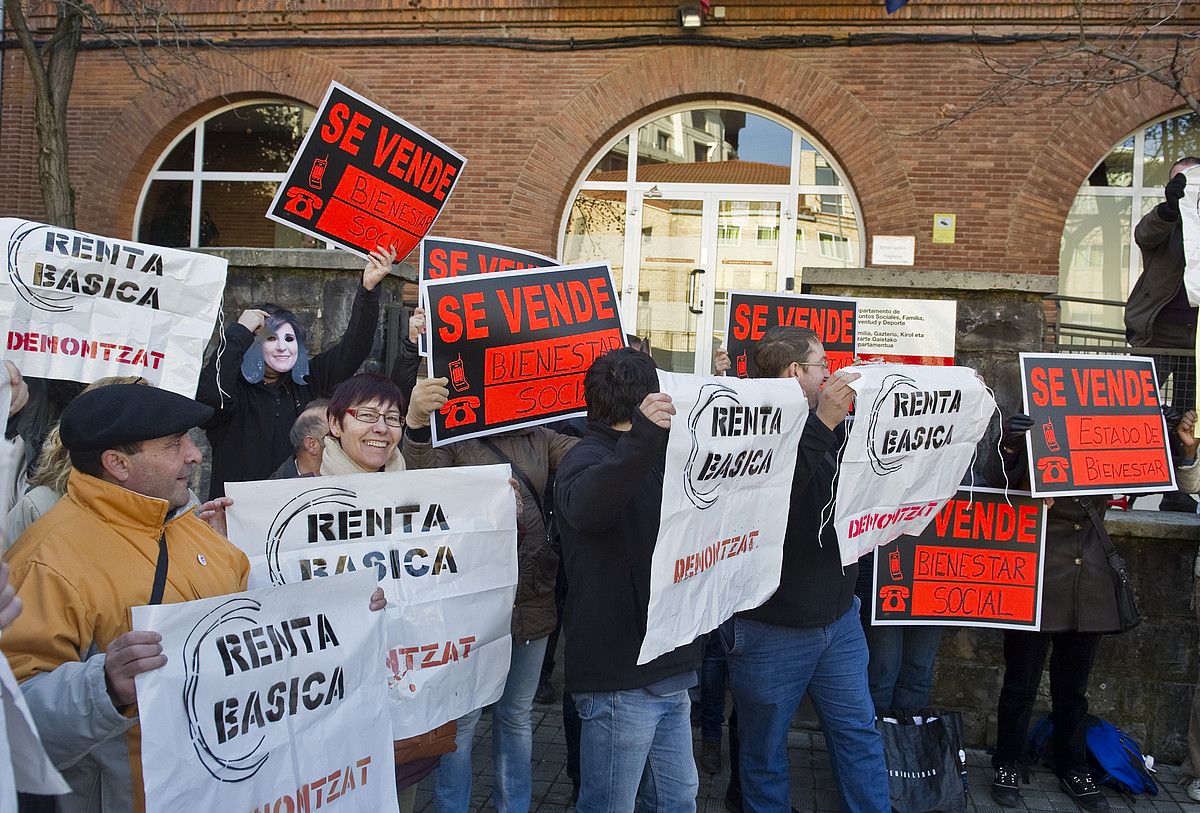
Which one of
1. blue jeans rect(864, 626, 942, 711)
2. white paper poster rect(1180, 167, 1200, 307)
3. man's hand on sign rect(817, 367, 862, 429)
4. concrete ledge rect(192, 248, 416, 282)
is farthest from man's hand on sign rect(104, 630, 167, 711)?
white paper poster rect(1180, 167, 1200, 307)

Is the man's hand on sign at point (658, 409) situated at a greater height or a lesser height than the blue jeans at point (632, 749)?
greater

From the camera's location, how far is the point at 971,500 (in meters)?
4.93

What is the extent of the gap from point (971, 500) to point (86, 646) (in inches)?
160

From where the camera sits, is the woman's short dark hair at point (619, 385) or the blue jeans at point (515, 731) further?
the blue jeans at point (515, 731)

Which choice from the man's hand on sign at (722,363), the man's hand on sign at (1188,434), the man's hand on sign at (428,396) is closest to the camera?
the man's hand on sign at (428,396)

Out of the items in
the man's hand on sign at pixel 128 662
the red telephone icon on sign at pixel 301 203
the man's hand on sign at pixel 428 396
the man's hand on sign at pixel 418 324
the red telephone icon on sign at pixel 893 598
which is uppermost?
the red telephone icon on sign at pixel 301 203

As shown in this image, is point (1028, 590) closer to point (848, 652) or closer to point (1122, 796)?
point (1122, 796)

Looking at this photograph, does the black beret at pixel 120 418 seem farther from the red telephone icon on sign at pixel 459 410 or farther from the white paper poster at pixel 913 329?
the white paper poster at pixel 913 329

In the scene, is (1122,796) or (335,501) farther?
(1122,796)

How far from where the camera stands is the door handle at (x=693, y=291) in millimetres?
11328

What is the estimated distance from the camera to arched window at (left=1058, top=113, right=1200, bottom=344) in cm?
1046

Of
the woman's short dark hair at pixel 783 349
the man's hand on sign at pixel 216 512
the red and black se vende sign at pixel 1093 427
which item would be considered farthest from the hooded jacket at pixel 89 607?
the red and black se vende sign at pixel 1093 427

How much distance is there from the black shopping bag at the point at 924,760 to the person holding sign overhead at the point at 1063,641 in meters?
0.38

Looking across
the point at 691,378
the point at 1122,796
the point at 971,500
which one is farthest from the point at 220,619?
the point at 1122,796
